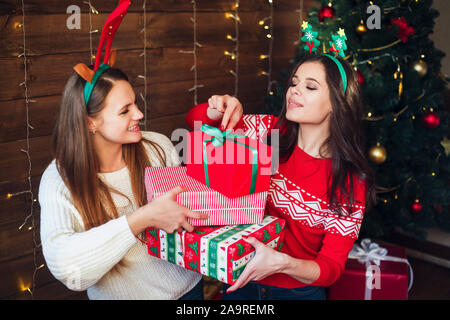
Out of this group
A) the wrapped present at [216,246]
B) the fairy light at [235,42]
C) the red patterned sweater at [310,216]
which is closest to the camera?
the wrapped present at [216,246]

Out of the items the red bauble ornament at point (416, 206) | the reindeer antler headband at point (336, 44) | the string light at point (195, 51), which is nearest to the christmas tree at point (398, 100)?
the red bauble ornament at point (416, 206)

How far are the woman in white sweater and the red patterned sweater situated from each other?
1.19ft

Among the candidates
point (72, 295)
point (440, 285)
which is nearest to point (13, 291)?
point (72, 295)

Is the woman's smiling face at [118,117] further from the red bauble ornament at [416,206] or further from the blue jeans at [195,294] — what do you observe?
the red bauble ornament at [416,206]

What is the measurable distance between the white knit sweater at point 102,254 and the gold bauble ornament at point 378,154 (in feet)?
4.62

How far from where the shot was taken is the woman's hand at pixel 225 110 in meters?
1.56

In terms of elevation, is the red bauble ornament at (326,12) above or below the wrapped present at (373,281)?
above

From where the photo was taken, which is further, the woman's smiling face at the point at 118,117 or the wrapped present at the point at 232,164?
the woman's smiling face at the point at 118,117

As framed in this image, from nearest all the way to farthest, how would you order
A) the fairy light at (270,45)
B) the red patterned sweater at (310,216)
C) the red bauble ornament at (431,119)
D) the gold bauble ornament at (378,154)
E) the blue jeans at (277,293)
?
the red patterned sweater at (310,216), the blue jeans at (277,293), the gold bauble ornament at (378,154), the red bauble ornament at (431,119), the fairy light at (270,45)

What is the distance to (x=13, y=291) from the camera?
2131 mm

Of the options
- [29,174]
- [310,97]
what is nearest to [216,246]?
[310,97]

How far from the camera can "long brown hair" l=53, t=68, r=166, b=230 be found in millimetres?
1289

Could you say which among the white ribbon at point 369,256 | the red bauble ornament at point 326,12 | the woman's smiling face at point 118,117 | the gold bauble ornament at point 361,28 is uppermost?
the red bauble ornament at point 326,12

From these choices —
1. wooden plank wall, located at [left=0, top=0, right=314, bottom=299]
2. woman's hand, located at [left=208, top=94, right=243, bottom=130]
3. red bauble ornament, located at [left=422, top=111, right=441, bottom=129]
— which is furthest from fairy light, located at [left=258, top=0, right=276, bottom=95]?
woman's hand, located at [left=208, top=94, right=243, bottom=130]
